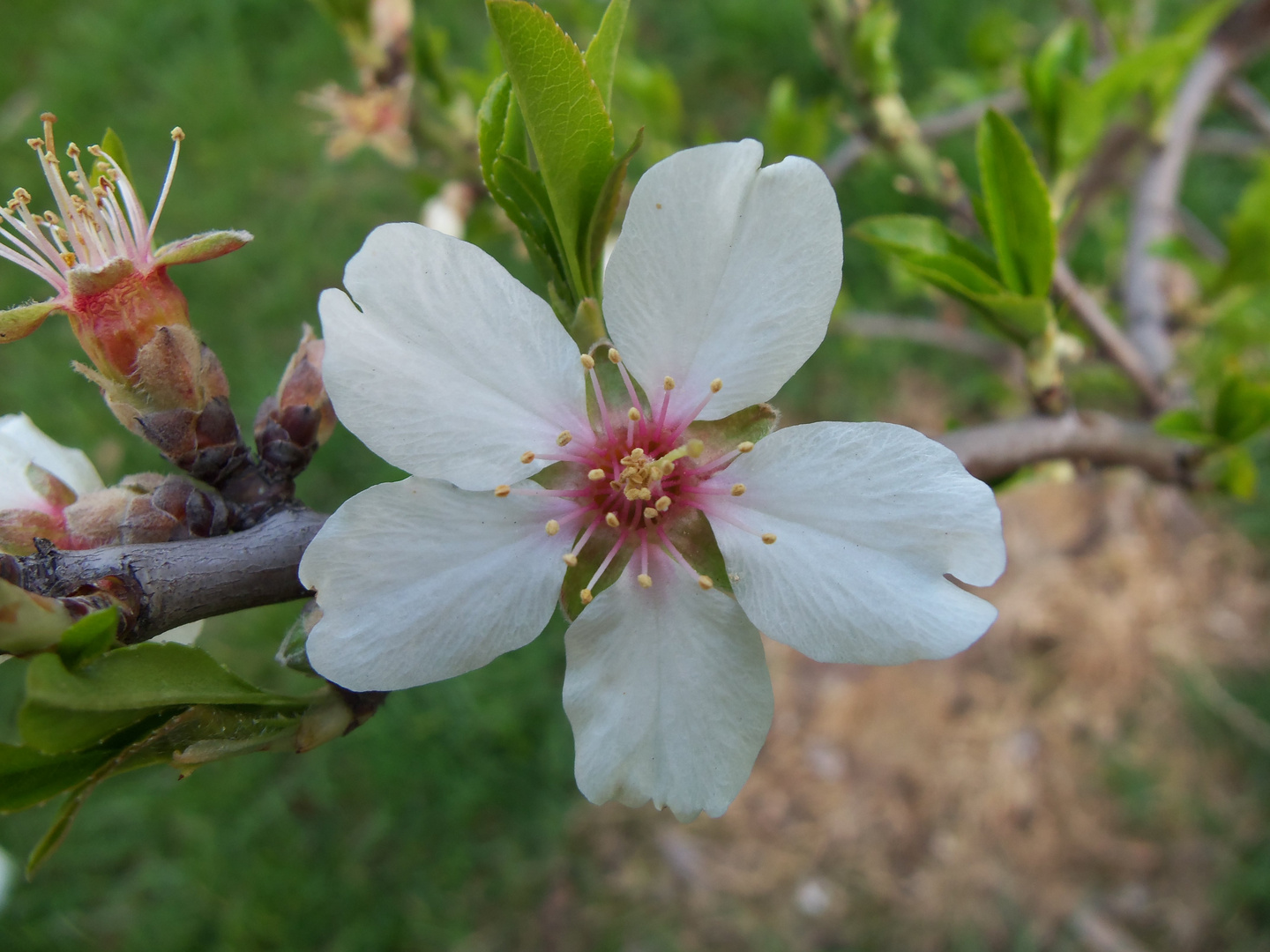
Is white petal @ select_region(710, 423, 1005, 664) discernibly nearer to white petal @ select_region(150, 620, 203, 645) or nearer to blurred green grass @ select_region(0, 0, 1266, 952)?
white petal @ select_region(150, 620, 203, 645)

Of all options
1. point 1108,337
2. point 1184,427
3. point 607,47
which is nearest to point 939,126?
point 1108,337

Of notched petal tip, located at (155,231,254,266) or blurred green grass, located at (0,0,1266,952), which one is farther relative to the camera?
blurred green grass, located at (0,0,1266,952)

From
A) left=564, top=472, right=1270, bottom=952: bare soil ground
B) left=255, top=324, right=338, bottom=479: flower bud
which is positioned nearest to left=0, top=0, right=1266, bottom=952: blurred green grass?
left=564, top=472, right=1270, bottom=952: bare soil ground

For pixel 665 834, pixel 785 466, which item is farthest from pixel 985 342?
pixel 785 466

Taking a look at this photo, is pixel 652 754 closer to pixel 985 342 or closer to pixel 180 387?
pixel 180 387

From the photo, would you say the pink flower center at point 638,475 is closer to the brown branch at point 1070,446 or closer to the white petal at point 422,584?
the white petal at point 422,584

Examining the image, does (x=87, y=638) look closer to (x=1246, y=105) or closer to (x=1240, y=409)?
(x=1240, y=409)
